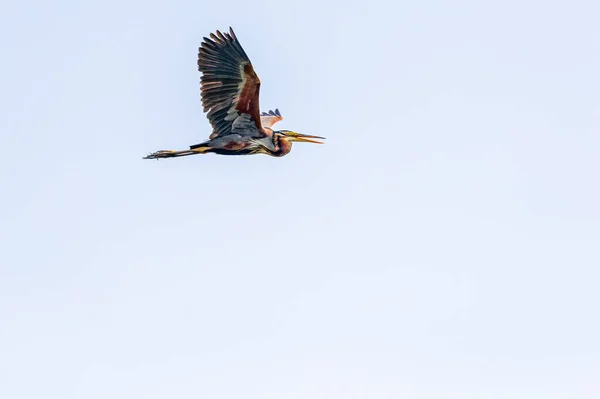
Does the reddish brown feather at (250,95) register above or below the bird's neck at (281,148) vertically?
above

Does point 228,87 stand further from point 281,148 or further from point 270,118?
point 270,118

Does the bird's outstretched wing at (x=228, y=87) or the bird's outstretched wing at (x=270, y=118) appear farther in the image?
the bird's outstretched wing at (x=270, y=118)

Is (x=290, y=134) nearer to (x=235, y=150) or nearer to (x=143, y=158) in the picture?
(x=235, y=150)

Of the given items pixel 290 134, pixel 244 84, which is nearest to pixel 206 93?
pixel 244 84

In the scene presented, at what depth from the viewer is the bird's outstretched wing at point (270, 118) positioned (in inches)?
1015

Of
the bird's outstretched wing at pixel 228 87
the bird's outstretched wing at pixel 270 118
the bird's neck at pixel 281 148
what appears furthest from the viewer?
the bird's outstretched wing at pixel 270 118

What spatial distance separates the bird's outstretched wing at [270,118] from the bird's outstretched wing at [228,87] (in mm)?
2634

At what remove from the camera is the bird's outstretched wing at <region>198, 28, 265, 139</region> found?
71.6 feet

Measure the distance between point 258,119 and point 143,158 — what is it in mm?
2401

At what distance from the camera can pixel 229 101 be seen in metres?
22.4

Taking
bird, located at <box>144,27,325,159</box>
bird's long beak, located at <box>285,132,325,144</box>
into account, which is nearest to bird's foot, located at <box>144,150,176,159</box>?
bird, located at <box>144,27,325,159</box>

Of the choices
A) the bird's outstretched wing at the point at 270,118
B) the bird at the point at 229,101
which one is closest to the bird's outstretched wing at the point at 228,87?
the bird at the point at 229,101

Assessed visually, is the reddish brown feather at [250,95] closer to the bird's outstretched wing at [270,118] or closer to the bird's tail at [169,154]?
the bird's tail at [169,154]

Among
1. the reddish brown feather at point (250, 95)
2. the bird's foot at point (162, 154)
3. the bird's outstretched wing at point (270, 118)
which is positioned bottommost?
the bird's foot at point (162, 154)
